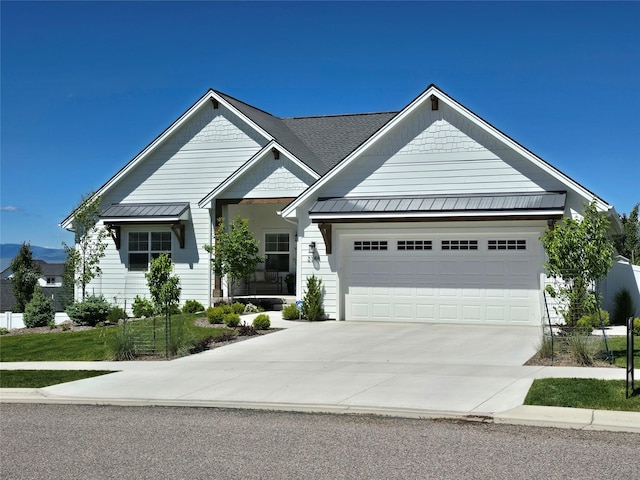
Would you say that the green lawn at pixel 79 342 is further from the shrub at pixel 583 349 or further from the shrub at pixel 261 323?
the shrub at pixel 583 349

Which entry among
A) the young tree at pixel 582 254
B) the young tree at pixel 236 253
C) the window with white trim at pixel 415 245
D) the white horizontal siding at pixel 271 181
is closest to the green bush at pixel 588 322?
the young tree at pixel 582 254

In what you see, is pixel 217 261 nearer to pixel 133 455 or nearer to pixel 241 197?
pixel 241 197

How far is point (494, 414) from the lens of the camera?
31.4 feet

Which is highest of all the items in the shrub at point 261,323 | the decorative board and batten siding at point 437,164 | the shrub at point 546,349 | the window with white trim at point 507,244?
the decorative board and batten siding at point 437,164

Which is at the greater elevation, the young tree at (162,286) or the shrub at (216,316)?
the young tree at (162,286)

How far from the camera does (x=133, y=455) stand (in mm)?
8141

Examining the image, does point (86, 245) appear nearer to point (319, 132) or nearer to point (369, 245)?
point (319, 132)

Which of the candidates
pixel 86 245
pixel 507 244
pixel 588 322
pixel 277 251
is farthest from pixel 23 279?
pixel 588 322

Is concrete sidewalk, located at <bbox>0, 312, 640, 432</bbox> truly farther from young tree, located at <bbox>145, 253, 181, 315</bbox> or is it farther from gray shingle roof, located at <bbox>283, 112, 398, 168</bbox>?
gray shingle roof, located at <bbox>283, 112, 398, 168</bbox>

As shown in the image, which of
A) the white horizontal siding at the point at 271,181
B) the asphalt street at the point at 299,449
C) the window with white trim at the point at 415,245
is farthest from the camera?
the white horizontal siding at the point at 271,181

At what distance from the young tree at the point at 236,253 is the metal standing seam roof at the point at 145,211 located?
215 centimetres

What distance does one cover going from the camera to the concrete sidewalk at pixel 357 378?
33.2 feet

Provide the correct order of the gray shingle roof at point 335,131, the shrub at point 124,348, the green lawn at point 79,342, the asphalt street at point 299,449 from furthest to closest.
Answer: the gray shingle roof at point 335,131
the green lawn at point 79,342
the shrub at point 124,348
the asphalt street at point 299,449

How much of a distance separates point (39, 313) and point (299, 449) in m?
19.2
